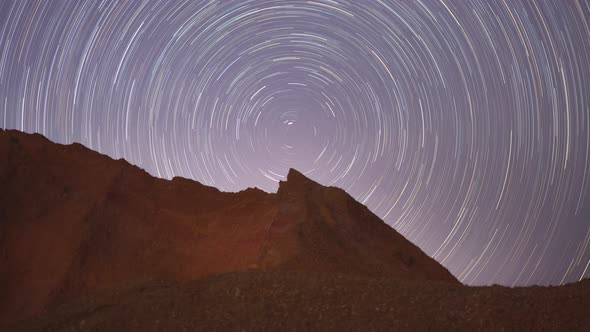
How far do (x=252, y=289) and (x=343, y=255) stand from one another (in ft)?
21.8

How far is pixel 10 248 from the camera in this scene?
15.9m

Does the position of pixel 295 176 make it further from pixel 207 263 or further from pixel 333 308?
pixel 333 308

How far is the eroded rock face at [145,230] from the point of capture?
15.0m

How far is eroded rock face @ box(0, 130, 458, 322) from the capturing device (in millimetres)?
15047

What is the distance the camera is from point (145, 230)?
1761 cm

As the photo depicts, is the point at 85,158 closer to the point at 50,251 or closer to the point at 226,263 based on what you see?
the point at 50,251

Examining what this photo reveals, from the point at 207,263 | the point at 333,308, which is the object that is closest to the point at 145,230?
the point at 207,263

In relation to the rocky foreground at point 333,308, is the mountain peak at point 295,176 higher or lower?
higher

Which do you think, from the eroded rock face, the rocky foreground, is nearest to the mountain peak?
the eroded rock face

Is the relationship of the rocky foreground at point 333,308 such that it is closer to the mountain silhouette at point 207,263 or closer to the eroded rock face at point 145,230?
the mountain silhouette at point 207,263

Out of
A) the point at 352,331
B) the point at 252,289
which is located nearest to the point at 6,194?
the point at 252,289

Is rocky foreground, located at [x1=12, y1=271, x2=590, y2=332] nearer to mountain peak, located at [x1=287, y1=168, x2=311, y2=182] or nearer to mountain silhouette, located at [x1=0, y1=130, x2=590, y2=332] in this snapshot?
mountain silhouette, located at [x1=0, y1=130, x2=590, y2=332]

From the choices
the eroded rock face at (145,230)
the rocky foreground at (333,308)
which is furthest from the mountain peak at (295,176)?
the rocky foreground at (333,308)

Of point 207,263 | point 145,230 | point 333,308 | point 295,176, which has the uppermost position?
point 295,176
